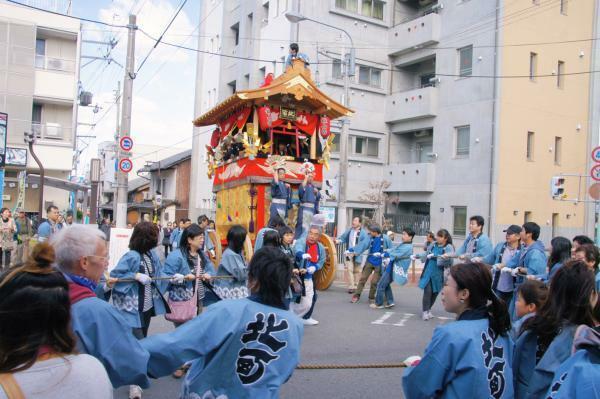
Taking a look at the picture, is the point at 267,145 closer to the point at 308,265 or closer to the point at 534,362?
the point at 308,265

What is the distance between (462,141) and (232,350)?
20.8 meters

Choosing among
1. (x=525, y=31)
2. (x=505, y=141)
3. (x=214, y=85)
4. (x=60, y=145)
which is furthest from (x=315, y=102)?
(x=214, y=85)

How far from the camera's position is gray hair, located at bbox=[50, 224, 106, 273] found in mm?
2662

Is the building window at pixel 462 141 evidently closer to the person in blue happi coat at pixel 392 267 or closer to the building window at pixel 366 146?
the building window at pixel 366 146

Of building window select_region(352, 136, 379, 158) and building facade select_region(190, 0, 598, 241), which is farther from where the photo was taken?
building window select_region(352, 136, 379, 158)

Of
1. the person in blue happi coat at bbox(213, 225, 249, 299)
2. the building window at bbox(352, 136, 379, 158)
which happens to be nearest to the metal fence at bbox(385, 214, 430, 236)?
the building window at bbox(352, 136, 379, 158)

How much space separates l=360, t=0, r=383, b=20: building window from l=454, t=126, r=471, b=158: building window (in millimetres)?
7101

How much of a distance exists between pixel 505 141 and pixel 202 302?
17.4 m

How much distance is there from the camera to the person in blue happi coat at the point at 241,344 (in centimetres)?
235

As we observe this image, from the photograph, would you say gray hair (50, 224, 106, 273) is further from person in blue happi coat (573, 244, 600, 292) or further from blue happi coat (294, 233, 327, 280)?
blue happi coat (294, 233, 327, 280)

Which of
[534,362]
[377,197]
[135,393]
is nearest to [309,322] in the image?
[135,393]

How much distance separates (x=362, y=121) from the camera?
23.8 meters

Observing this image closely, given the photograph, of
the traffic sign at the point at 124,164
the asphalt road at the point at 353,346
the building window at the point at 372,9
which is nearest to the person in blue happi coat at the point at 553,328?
the asphalt road at the point at 353,346

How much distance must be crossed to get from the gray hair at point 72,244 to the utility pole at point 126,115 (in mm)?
12196
